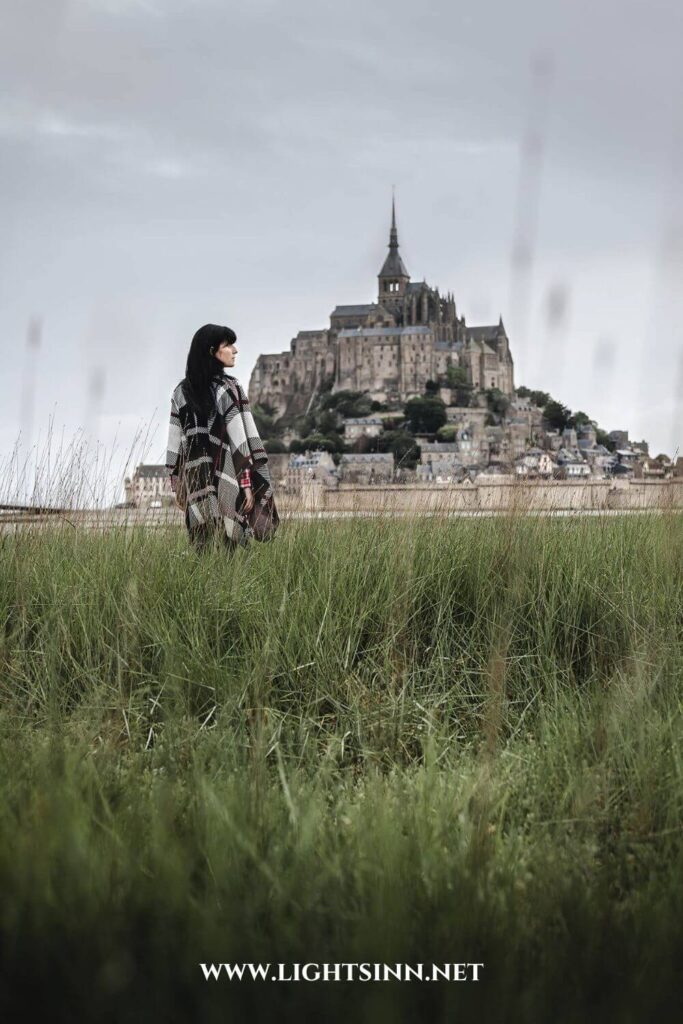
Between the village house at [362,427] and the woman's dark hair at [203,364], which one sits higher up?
the village house at [362,427]

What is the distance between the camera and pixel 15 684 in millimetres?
3506

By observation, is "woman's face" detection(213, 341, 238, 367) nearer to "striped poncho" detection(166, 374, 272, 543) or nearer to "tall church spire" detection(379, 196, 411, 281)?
"striped poncho" detection(166, 374, 272, 543)

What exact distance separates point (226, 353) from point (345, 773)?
2.65 meters

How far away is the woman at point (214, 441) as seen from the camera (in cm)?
495

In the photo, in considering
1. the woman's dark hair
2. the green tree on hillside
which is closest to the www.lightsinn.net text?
the woman's dark hair

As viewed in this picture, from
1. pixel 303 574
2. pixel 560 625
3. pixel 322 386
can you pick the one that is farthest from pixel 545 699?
Result: pixel 322 386

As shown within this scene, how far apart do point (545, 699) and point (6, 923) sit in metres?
2.08

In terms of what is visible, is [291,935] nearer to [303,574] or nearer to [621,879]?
[621,879]

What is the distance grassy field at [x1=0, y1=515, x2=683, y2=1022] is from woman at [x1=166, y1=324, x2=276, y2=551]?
0.32 m

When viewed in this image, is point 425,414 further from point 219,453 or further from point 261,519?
point 261,519

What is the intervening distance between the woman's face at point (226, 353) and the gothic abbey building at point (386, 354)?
312ft

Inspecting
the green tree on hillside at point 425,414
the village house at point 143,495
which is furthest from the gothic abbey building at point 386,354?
the village house at point 143,495

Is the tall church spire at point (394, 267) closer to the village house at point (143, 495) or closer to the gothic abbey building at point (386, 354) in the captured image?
the gothic abbey building at point (386, 354)

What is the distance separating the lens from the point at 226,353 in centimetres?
504
